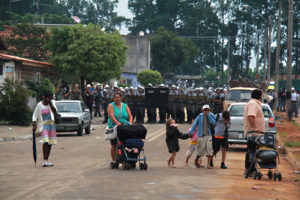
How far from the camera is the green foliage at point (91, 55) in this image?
41750 mm

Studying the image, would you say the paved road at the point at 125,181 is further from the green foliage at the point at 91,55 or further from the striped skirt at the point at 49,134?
the green foliage at the point at 91,55

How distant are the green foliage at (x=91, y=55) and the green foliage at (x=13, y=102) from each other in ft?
34.0

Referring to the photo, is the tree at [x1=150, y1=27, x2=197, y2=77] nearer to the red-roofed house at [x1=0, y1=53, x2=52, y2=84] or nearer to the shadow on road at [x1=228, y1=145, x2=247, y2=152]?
the red-roofed house at [x1=0, y1=53, x2=52, y2=84]

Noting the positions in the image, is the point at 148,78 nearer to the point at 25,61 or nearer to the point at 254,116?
the point at 25,61

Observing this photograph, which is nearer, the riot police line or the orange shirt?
the orange shirt

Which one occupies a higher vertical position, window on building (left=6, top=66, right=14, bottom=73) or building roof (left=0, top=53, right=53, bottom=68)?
building roof (left=0, top=53, right=53, bottom=68)

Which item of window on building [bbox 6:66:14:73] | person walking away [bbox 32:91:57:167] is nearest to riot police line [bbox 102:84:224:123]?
window on building [bbox 6:66:14:73]

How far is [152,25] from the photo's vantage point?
101750 mm

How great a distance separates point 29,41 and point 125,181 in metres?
43.7

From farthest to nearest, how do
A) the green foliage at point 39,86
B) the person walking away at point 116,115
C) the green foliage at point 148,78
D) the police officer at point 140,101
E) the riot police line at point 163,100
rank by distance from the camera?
the green foliage at point 148,78, the green foliage at point 39,86, the police officer at point 140,101, the riot police line at point 163,100, the person walking away at point 116,115

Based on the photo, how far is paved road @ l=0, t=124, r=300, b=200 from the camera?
10.7m

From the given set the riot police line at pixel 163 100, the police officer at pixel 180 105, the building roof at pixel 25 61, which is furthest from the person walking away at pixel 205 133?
the building roof at pixel 25 61

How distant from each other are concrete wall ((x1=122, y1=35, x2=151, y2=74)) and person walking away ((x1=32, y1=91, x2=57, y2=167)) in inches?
2620

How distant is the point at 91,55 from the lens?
41844 millimetres
